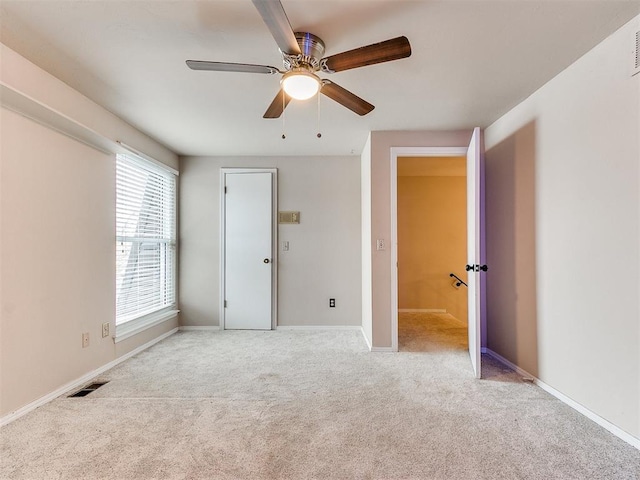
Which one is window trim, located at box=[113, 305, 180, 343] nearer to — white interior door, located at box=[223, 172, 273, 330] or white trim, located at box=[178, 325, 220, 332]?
white trim, located at box=[178, 325, 220, 332]

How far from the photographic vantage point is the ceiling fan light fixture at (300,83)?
1650 millimetres

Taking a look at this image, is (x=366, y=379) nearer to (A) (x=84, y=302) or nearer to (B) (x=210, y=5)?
(A) (x=84, y=302)

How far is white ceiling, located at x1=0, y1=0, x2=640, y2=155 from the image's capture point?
1583 mm

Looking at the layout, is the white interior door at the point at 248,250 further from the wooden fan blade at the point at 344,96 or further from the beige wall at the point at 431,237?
the beige wall at the point at 431,237

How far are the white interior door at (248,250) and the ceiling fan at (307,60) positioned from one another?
2.35 m

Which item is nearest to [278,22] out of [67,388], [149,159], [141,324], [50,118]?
[50,118]

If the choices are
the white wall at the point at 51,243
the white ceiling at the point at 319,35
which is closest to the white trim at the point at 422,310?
the white ceiling at the point at 319,35

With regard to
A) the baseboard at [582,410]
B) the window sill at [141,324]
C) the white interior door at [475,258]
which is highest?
the white interior door at [475,258]

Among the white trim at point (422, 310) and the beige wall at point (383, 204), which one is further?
the white trim at point (422, 310)

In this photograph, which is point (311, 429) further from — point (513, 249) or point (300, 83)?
point (513, 249)

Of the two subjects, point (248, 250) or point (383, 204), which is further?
point (248, 250)

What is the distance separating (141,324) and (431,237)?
4.49 m

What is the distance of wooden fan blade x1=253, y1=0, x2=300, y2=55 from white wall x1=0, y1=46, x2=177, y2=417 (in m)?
1.71

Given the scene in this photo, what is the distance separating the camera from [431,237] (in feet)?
17.8
